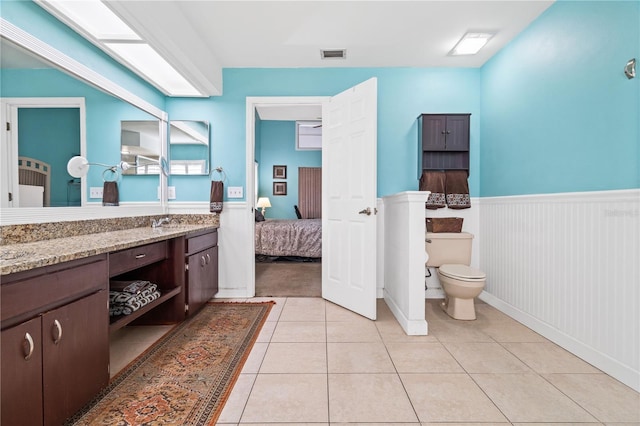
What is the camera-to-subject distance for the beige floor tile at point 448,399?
1.35 metres

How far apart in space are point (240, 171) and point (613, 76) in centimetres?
306

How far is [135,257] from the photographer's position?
181cm

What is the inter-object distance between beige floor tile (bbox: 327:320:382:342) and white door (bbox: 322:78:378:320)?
0.15 m

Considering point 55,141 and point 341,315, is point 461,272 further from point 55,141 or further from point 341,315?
point 55,141

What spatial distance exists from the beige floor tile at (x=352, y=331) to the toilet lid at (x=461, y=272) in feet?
2.65

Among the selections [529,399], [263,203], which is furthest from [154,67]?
[263,203]

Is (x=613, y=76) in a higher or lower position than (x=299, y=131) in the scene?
lower

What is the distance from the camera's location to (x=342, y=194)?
2.79m

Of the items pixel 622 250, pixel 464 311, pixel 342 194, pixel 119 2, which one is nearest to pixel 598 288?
pixel 622 250

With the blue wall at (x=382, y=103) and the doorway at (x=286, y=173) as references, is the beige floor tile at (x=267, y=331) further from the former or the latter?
the blue wall at (x=382, y=103)

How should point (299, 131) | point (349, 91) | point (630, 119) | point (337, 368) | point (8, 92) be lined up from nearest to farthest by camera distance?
point (8, 92) < point (630, 119) < point (337, 368) < point (349, 91) < point (299, 131)

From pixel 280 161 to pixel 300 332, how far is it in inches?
218

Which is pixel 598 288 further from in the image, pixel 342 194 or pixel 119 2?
pixel 119 2

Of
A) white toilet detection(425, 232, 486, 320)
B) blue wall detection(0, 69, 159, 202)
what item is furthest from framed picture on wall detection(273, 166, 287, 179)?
white toilet detection(425, 232, 486, 320)
